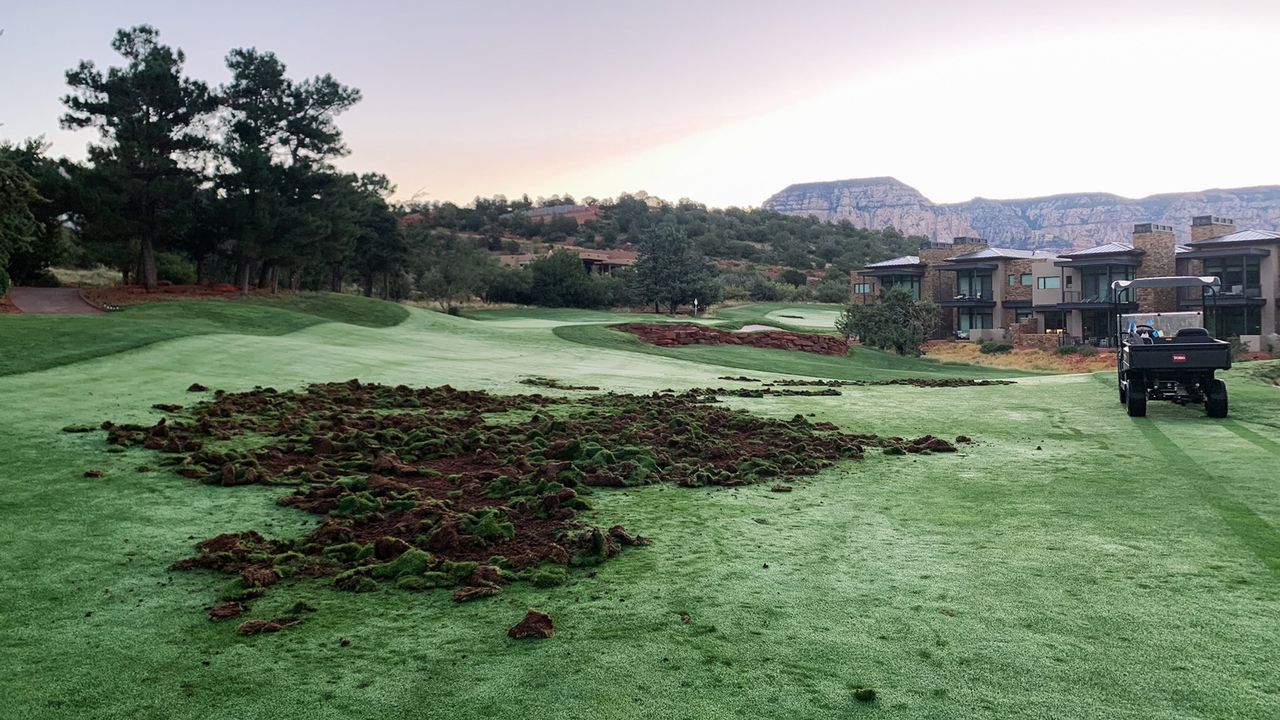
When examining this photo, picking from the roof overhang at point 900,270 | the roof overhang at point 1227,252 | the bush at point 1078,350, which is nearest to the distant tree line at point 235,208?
the roof overhang at point 900,270

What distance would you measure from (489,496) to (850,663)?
196 inches

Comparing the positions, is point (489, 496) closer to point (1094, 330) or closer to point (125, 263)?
point (125, 263)

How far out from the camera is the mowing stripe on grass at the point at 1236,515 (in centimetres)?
657

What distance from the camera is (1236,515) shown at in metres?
7.73

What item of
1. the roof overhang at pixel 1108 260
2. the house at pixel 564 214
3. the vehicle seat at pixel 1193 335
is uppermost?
the house at pixel 564 214

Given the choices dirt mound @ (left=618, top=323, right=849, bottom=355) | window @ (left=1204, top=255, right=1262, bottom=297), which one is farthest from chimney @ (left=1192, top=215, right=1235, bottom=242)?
dirt mound @ (left=618, top=323, right=849, bottom=355)

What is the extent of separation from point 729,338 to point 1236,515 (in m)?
33.5

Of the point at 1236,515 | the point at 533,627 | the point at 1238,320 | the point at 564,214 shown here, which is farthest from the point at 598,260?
the point at 533,627

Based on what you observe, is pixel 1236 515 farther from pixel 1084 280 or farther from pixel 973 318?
pixel 973 318

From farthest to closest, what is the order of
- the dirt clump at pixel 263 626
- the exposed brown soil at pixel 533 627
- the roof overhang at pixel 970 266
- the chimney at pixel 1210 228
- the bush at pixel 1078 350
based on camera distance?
the roof overhang at pixel 970 266 < the chimney at pixel 1210 228 < the bush at pixel 1078 350 < the dirt clump at pixel 263 626 < the exposed brown soil at pixel 533 627

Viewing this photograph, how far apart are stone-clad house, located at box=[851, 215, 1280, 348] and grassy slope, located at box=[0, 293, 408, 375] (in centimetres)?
3888

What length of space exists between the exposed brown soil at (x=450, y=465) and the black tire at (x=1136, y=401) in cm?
576

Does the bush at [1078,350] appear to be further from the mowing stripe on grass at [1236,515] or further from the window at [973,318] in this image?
the mowing stripe on grass at [1236,515]

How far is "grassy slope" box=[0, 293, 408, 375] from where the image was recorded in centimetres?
1914
